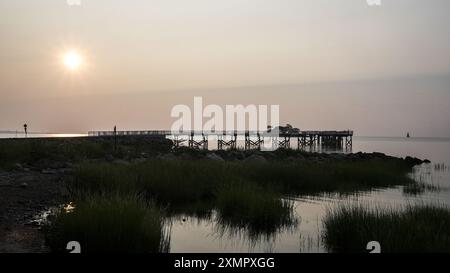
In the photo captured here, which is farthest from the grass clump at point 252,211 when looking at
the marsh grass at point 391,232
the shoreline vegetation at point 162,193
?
the marsh grass at point 391,232

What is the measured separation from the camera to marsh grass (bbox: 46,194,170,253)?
7.55 meters

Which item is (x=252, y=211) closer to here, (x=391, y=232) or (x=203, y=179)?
(x=391, y=232)

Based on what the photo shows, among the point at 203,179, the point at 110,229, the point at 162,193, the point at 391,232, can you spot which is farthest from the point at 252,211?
the point at 203,179

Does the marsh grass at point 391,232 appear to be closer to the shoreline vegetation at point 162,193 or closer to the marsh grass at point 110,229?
the shoreline vegetation at point 162,193

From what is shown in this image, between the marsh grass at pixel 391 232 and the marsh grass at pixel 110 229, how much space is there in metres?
4.09

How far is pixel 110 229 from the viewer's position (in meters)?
7.62

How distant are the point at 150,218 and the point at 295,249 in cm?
373

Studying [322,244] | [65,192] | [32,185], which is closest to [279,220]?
[322,244]

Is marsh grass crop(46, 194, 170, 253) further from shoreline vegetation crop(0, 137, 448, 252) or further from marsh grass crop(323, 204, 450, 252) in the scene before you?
marsh grass crop(323, 204, 450, 252)

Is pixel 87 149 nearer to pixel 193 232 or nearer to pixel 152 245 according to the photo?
pixel 193 232

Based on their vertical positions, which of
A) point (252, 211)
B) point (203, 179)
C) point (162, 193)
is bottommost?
point (252, 211)

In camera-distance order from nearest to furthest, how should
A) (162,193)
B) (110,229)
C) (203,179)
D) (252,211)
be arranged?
(110,229) < (252,211) < (162,193) < (203,179)

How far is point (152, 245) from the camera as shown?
782cm

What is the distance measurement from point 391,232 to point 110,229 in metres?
5.45
